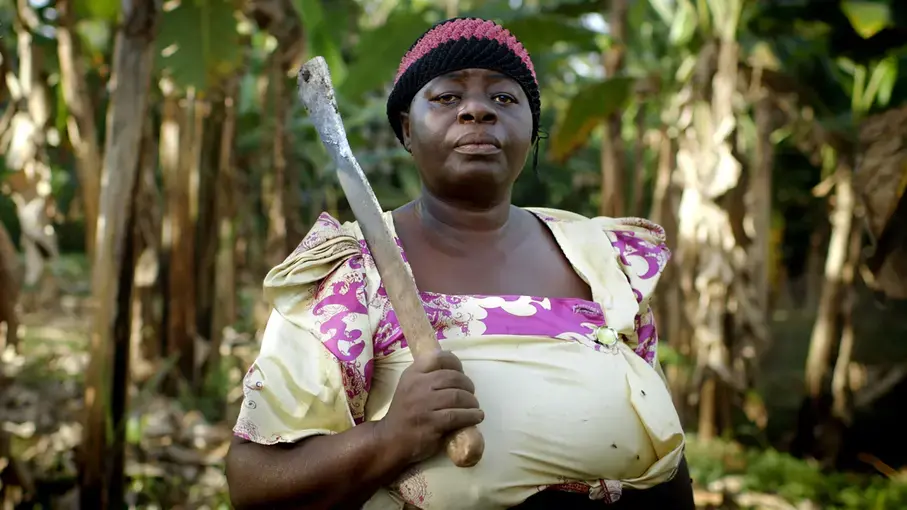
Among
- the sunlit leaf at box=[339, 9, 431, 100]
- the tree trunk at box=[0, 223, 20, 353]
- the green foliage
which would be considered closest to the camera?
the tree trunk at box=[0, 223, 20, 353]

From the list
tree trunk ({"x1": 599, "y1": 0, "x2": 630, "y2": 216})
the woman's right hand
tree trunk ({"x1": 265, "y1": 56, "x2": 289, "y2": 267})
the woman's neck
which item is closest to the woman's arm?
the woman's right hand

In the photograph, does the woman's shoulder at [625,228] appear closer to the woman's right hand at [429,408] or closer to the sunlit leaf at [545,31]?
the woman's right hand at [429,408]

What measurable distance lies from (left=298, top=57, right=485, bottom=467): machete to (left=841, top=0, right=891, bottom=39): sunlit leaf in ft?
12.3

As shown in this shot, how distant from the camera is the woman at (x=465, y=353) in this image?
1.18 meters

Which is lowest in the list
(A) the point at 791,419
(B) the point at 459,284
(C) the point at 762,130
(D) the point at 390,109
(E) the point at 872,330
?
(A) the point at 791,419

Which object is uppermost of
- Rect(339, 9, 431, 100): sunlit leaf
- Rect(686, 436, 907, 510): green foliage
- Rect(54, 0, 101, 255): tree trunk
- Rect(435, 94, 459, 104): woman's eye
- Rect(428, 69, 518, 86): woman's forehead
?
Rect(339, 9, 431, 100): sunlit leaf

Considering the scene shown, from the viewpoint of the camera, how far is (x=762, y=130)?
5.12m

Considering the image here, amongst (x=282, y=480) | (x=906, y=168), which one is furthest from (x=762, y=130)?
(x=282, y=480)

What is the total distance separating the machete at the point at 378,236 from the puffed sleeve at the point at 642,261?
0.46 m

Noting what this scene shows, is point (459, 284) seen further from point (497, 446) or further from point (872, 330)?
point (872, 330)

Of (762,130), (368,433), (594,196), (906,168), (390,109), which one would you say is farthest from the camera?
(594,196)

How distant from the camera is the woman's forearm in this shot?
117 centimetres

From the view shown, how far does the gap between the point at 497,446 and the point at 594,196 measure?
8383 millimetres

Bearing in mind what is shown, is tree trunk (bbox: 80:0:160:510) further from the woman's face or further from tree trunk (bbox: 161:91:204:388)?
tree trunk (bbox: 161:91:204:388)
